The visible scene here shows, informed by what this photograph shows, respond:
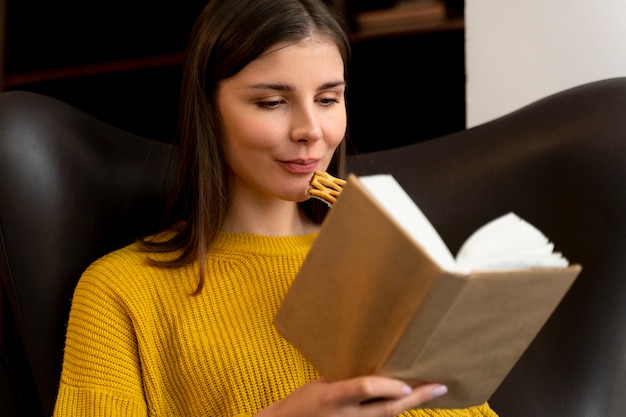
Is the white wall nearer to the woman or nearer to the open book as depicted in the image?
the woman

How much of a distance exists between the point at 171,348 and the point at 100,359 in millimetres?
98

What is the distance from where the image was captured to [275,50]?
1.16 m

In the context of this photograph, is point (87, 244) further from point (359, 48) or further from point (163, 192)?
point (359, 48)

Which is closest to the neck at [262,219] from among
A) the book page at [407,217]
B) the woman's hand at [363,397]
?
the woman's hand at [363,397]

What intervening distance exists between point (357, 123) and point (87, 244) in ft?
4.18

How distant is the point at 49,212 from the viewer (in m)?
1.21

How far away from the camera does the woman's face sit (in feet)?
3.77

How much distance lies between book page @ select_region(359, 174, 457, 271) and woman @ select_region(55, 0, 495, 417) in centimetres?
38

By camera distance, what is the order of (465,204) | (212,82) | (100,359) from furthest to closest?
(465,204) < (212,82) < (100,359)

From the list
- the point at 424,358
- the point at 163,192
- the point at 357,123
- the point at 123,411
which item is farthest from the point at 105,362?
the point at 357,123

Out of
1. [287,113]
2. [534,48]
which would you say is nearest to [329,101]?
[287,113]

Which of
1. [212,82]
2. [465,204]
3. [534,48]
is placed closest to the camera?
[212,82]

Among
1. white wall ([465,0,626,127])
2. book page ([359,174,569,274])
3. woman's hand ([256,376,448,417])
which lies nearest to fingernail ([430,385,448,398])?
woman's hand ([256,376,448,417])

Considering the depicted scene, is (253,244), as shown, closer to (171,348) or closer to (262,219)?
(262,219)
